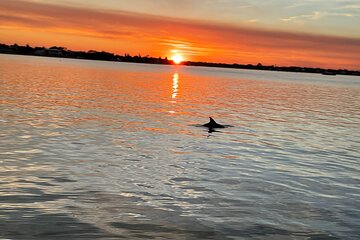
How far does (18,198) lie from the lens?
547 inches

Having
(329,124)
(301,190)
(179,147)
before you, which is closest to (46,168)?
(179,147)

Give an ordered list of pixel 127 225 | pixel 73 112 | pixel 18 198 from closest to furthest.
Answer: pixel 127 225, pixel 18 198, pixel 73 112

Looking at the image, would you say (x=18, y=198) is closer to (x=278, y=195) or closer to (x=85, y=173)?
(x=85, y=173)

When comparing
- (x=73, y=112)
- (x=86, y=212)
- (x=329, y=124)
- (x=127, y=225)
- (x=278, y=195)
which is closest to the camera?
(x=127, y=225)

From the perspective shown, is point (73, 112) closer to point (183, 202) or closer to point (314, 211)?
point (183, 202)

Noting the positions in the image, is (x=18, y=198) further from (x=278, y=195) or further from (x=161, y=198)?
(x=278, y=195)

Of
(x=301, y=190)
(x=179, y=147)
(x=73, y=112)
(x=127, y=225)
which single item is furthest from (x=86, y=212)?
(x=73, y=112)

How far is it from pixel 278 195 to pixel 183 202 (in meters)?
4.14

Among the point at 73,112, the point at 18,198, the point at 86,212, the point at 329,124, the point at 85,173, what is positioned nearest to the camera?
the point at 86,212

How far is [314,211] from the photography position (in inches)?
567

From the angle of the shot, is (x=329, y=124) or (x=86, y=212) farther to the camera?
(x=329, y=124)

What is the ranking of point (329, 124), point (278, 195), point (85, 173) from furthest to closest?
point (329, 124), point (85, 173), point (278, 195)

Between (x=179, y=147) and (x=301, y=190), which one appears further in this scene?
(x=179, y=147)

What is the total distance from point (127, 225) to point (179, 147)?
43.8 feet
